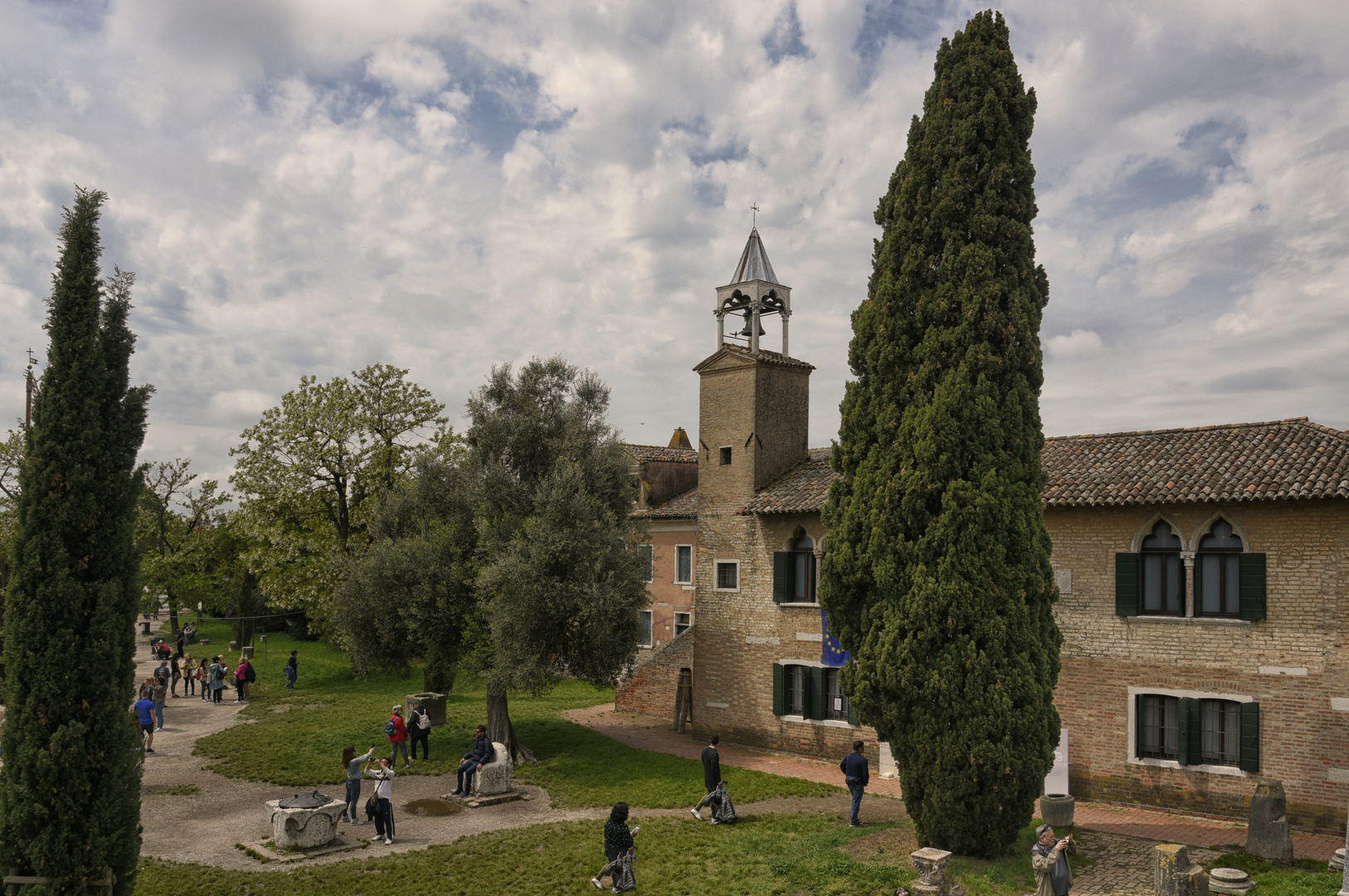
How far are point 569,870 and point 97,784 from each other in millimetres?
7296

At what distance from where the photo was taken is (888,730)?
15.1m

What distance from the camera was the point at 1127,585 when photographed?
1894 centimetres

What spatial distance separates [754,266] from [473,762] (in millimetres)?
16909

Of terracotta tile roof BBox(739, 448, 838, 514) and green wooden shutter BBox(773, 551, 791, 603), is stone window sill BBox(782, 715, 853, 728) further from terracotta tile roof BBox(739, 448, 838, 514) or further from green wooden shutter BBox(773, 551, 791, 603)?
terracotta tile roof BBox(739, 448, 838, 514)

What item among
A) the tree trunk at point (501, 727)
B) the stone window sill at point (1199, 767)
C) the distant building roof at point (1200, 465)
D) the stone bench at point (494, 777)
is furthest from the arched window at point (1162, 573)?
the tree trunk at point (501, 727)

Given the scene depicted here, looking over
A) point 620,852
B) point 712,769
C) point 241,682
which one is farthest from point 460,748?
point 241,682

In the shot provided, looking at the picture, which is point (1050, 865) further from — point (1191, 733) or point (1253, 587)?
point (1253, 587)

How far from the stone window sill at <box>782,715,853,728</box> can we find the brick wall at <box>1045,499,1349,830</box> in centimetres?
573

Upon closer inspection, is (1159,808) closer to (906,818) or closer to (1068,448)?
(906,818)

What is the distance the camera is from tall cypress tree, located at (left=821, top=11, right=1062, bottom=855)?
1418cm

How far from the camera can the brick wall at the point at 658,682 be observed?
27.9m

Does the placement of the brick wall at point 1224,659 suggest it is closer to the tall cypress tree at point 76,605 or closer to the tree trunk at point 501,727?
the tree trunk at point 501,727

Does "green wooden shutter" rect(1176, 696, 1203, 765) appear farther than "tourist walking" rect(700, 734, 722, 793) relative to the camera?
Yes

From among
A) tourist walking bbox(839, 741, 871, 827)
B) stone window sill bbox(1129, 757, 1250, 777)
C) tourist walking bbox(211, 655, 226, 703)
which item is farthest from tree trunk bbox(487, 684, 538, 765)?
tourist walking bbox(211, 655, 226, 703)
